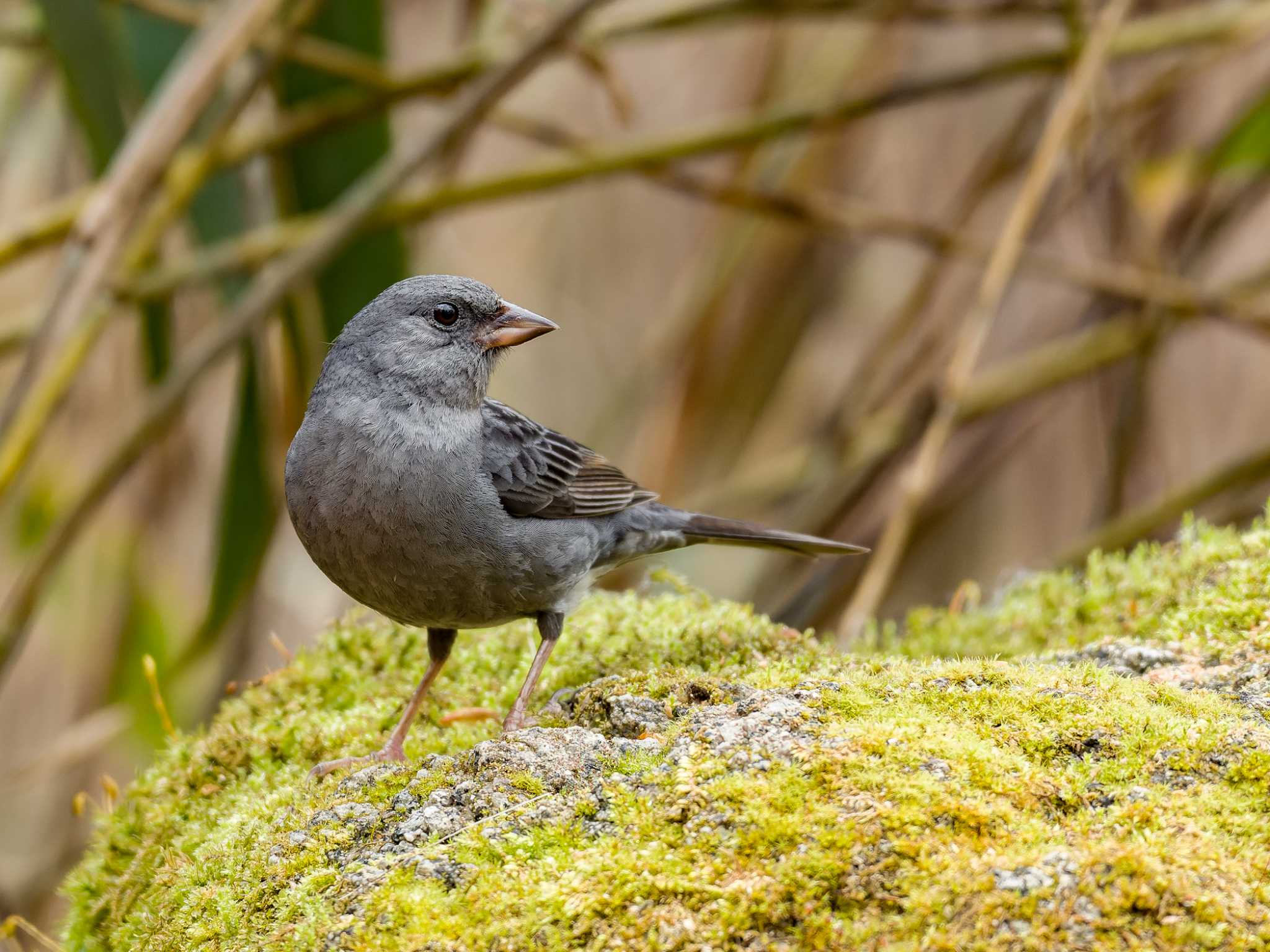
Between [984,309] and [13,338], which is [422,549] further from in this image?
[13,338]

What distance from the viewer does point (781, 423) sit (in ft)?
24.7

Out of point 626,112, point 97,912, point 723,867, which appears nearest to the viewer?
point 723,867

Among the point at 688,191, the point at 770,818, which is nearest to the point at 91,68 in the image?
the point at 688,191

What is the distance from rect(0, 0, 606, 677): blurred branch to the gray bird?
35.1 inches

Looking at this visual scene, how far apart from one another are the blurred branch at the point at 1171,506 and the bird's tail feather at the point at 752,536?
1.43 m

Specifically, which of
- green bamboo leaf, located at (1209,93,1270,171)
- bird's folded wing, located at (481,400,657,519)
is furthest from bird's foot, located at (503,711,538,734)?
green bamboo leaf, located at (1209,93,1270,171)

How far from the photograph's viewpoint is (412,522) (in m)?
3.26

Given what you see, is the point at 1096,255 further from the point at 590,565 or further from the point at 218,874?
the point at 218,874

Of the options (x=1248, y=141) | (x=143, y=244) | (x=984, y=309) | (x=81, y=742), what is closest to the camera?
(x=984, y=309)

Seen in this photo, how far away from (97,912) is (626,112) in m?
3.80

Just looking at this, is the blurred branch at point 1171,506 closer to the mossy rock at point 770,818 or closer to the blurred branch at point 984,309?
the blurred branch at point 984,309

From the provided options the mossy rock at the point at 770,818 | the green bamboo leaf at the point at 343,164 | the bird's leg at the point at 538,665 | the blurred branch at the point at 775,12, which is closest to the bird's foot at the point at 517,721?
the bird's leg at the point at 538,665

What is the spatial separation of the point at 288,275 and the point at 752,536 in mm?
2080

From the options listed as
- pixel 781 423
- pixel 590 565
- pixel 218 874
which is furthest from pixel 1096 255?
pixel 218 874
